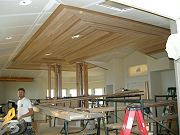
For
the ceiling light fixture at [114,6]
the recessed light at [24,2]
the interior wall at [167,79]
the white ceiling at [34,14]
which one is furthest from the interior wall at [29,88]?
the recessed light at [24,2]

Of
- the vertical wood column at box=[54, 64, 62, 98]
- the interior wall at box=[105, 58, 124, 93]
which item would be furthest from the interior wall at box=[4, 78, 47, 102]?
the interior wall at box=[105, 58, 124, 93]

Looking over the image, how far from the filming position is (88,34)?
5.67m

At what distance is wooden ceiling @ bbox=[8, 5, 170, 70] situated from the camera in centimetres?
428

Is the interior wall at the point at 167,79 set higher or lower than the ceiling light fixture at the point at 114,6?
lower

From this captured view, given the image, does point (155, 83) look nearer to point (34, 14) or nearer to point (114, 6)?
point (114, 6)

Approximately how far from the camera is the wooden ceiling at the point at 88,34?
4.28 m

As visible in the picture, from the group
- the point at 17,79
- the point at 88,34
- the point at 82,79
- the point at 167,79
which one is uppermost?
the point at 88,34

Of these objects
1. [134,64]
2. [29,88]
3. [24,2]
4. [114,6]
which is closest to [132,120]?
[114,6]

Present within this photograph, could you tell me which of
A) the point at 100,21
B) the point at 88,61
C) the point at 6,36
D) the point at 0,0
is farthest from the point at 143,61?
the point at 0,0

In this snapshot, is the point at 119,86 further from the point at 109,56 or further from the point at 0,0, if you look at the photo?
the point at 0,0

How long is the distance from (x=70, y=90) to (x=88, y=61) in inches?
197

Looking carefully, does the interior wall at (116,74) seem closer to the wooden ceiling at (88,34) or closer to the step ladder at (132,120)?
the wooden ceiling at (88,34)

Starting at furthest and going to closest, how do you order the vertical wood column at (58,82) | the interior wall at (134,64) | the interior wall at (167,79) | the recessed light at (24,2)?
the vertical wood column at (58,82) → the interior wall at (134,64) → the interior wall at (167,79) → the recessed light at (24,2)

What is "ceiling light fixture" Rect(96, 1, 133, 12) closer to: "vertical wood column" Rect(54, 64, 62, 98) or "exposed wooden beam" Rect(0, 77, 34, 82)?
"vertical wood column" Rect(54, 64, 62, 98)
